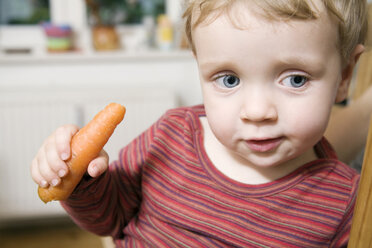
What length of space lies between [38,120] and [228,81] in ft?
5.32

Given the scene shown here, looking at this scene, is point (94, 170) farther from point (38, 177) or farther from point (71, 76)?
point (71, 76)

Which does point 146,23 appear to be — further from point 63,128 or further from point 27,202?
point 63,128

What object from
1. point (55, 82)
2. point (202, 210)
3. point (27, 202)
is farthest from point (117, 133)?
point (202, 210)

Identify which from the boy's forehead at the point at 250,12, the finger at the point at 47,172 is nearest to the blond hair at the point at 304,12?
the boy's forehead at the point at 250,12

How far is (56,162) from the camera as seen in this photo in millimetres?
617

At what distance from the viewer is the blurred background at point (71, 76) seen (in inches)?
78.2

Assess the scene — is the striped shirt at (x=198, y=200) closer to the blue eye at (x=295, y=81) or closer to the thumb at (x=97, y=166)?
the thumb at (x=97, y=166)

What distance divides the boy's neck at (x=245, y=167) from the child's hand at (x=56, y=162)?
236 millimetres

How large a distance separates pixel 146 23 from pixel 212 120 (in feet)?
5.57

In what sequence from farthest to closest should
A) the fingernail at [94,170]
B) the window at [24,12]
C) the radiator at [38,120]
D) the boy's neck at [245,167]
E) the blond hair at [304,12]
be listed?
1. the window at [24,12]
2. the radiator at [38,120]
3. the boy's neck at [245,167]
4. the fingernail at [94,170]
5. the blond hair at [304,12]

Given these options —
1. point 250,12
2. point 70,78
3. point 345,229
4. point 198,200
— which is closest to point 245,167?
point 198,200

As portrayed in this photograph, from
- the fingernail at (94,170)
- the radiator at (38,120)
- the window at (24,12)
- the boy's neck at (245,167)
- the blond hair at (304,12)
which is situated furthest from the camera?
the window at (24,12)

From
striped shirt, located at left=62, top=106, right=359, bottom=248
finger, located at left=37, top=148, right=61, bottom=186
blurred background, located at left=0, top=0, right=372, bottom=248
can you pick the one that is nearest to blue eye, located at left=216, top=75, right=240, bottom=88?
striped shirt, located at left=62, top=106, right=359, bottom=248

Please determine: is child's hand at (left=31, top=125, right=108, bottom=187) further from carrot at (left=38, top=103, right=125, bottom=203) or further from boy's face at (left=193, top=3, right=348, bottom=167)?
boy's face at (left=193, top=3, right=348, bottom=167)
